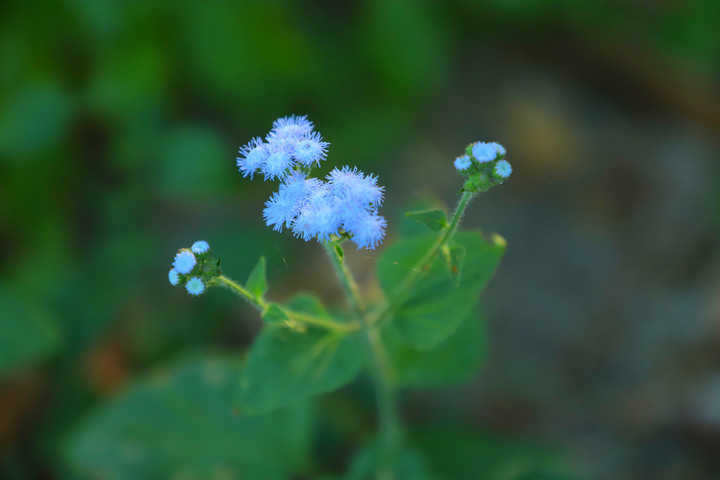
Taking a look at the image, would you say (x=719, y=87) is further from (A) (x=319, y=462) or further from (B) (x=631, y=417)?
(A) (x=319, y=462)

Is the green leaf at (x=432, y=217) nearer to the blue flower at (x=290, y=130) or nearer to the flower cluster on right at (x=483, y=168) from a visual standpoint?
the flower cluster on right at (x=483, y=168)

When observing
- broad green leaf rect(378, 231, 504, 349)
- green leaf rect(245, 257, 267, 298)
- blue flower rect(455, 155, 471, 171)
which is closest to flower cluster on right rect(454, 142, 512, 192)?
blue flower rect(455, 155, 471, 171)

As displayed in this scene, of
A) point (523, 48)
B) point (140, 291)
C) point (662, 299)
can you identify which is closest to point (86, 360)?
point (140, 291)

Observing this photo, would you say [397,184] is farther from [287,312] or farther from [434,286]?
[287,312]

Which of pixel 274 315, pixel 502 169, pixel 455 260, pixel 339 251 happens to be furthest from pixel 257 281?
pixel 502 169

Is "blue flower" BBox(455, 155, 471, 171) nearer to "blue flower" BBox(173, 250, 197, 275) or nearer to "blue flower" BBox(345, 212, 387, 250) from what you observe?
"blue flower" BBox(345, 212, 387, 250)

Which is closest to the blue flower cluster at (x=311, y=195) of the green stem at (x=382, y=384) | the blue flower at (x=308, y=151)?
the blue flower at (x=308, y=151)
